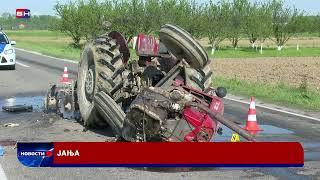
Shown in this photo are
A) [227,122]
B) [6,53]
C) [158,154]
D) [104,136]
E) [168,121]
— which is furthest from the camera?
[6,53]

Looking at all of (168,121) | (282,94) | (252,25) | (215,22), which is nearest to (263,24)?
(252,25)

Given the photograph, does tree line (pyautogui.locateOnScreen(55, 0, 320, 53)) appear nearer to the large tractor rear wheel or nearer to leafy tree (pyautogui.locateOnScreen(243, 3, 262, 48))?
leafy tree (pyautogui.locateOnScreen(243, 3, 262, 48))

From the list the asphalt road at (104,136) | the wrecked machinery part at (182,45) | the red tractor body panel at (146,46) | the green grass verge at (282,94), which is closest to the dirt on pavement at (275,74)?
the green grass verge at (282,94)

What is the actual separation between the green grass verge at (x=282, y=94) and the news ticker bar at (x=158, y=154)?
9.79 m

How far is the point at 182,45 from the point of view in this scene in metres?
7.76

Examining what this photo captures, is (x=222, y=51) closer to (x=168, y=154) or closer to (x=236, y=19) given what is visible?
(x=236, y=19)

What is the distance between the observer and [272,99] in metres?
15.5

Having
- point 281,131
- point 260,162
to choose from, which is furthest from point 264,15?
point 260,162

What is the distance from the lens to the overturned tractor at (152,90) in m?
7.04

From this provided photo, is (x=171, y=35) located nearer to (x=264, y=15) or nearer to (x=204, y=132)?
(x=204, y=132)

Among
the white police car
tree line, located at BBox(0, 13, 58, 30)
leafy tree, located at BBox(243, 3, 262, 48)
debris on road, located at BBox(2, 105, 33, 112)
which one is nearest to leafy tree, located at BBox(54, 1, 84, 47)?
leafy tree, located at BBox(243, 3, 262, 48)

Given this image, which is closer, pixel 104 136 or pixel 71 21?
pixel 104 136

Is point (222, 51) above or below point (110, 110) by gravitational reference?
below

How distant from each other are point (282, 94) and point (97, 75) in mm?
8750
